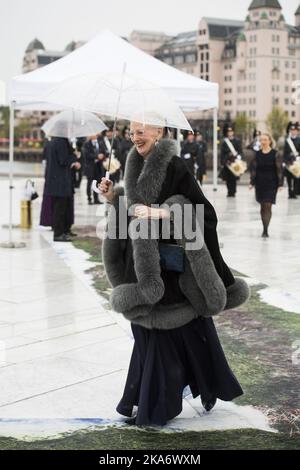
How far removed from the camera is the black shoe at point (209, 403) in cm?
461

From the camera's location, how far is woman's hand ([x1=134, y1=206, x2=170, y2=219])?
4.17m

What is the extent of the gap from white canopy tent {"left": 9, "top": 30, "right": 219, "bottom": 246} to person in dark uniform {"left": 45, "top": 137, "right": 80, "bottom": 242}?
64 cm

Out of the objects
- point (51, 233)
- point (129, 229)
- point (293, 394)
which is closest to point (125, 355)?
point (293, 394)

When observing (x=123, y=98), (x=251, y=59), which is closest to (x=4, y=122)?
(x=251, y=59)

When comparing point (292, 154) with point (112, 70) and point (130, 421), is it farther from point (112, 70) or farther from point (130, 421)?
point (130, 421)

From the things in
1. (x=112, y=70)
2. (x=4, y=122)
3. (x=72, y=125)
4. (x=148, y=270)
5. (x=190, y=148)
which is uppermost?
(x=4, y=122)

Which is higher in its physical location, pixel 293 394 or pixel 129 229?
pixel 129 229

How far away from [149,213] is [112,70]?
29.4ft

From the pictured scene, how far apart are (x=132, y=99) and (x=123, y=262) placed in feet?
3.11

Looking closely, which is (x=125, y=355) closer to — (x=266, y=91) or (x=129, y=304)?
(x=129, y=304)

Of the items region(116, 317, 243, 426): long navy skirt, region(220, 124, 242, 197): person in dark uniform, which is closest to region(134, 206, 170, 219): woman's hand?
region(116, 317, 243, 426): long navy skirt

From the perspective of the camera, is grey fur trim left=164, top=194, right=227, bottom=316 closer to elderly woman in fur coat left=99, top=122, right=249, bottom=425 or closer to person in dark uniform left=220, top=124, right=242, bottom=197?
elderly woman in fur coat left=99, top=122, right=249, bottom=425

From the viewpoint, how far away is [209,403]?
465 cm
